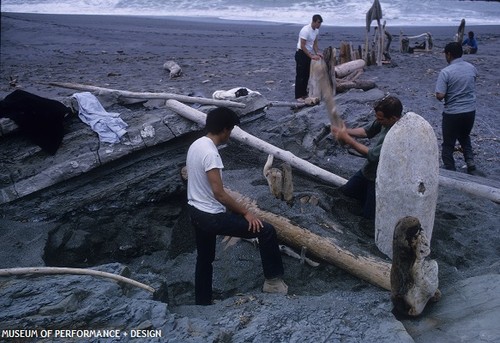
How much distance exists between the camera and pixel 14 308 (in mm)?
2980

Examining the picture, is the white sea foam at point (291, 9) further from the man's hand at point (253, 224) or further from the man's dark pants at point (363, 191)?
the man's hand at point (253, 224)

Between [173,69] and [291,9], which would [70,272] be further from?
[291,9]

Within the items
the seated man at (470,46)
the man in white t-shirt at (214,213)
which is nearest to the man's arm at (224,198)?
the man in white t-shirt at (214,213)

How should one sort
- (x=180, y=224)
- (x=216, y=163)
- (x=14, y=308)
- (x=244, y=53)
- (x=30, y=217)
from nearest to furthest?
(x=14, y=308), (x=216, y=163), (x=30, y=217), (x=180, y=224), (x=244, y=53)

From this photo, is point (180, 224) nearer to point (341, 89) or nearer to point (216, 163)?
point (216, 163)

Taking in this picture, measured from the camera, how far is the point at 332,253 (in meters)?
4.19

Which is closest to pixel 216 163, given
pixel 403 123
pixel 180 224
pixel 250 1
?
pixel 403 123

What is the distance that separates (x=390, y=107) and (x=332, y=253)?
1.44 meters

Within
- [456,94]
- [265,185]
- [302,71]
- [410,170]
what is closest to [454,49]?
[456,94]

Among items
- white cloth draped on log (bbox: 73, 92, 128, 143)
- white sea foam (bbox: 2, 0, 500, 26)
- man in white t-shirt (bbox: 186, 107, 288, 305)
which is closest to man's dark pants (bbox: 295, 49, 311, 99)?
white cloth draped on log (bbox: 73, 92, 128, 143)

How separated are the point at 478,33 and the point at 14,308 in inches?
835

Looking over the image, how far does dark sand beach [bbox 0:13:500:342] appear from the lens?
331 cm

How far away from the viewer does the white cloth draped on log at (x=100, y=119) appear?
5578 mm

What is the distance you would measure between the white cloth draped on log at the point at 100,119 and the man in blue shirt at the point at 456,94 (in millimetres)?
4258
